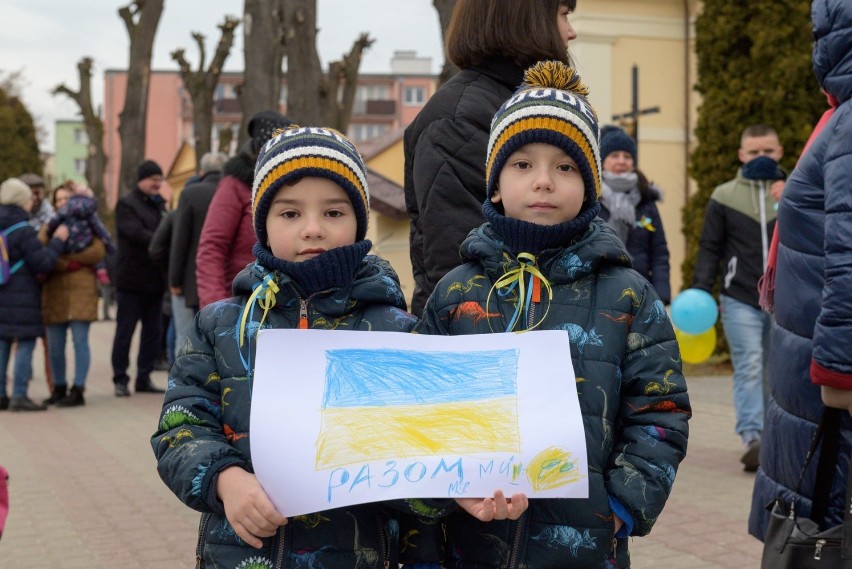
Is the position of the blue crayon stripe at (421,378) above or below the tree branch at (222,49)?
below

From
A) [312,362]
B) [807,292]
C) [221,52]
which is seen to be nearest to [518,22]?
[807,292]

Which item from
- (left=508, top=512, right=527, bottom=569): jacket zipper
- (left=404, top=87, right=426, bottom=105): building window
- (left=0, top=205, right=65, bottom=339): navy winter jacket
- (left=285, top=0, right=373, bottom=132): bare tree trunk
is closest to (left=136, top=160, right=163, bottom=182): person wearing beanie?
(left=0, top=205, right=65, bottom=339): navy winter jacket

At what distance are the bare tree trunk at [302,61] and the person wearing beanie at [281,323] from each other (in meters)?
11.5

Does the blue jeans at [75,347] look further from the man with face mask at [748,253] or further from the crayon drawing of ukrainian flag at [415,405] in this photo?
the crayon drawing of ukrainian flag at [415,405]

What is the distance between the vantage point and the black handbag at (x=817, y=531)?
302 cm

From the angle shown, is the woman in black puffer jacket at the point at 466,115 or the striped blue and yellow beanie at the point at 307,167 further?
the woman in black puffer jacket at the point at 466,115

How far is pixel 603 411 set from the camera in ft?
8.14

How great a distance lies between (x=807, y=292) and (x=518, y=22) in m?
1.09

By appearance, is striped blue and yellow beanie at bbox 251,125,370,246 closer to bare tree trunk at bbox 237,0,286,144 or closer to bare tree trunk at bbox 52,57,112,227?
bare tree trunk at bbox 237,0,286,144

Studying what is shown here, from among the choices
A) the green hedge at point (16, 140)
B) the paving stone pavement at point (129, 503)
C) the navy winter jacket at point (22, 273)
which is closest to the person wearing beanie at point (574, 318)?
the paving stone pavement at point (129, 503)

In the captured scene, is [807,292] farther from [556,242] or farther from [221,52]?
[221,52]

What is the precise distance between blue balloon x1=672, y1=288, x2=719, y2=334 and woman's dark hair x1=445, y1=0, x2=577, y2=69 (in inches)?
209

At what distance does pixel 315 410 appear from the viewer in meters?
2.47

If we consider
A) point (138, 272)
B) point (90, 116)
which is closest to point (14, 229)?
point (138, 272)
